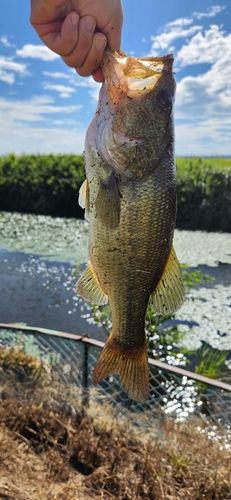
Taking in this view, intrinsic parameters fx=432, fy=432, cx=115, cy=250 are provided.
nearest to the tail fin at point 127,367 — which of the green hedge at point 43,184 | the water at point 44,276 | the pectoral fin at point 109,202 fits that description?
the pectoral fin at point 109,202

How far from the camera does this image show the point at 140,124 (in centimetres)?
205

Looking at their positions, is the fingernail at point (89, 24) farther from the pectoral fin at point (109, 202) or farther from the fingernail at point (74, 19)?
the pectoral fin at point (109, 202)

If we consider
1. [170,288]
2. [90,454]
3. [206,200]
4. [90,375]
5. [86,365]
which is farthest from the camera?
[206,200]

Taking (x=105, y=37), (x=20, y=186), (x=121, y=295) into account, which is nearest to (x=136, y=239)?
(x=121, y=295)

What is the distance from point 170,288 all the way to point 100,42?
120 cm

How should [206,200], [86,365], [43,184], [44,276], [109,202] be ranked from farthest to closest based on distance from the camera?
Result: [43,184], [206,200], [44,276], [86,365], [109,202]

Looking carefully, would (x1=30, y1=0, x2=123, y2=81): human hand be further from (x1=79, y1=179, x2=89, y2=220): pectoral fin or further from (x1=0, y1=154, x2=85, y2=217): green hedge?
(x1=0, y1=154, x2=85, y2=217): green hedge

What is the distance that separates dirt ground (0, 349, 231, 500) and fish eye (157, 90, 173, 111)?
Answer: 280 cm

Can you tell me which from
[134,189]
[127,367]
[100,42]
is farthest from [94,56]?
[127,367]

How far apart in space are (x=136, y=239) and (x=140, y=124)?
1.81 ft

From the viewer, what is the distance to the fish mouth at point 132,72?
1961 mm

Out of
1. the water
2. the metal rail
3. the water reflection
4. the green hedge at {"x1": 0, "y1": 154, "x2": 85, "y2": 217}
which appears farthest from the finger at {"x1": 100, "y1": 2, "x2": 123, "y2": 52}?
the green hedge at {"x1": 0, "y1": 154, "x2": 85, "y2": 217}

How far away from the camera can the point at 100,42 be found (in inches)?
77.7

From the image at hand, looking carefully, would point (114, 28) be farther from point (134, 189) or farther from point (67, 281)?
point (67, 281)
